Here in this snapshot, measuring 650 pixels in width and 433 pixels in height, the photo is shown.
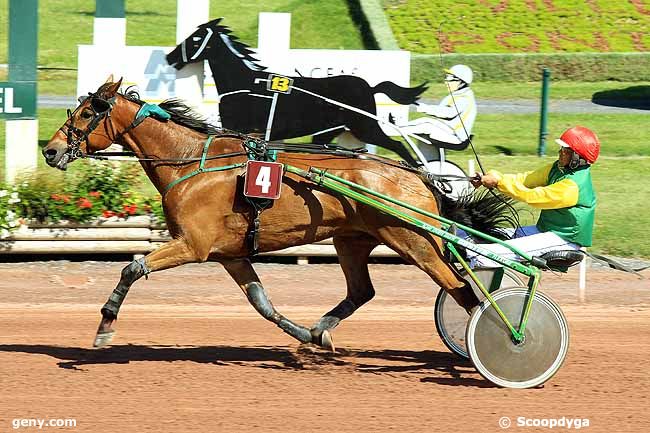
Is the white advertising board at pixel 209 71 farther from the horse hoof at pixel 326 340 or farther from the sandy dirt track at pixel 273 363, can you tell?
the horse hoof at pixel 326 340

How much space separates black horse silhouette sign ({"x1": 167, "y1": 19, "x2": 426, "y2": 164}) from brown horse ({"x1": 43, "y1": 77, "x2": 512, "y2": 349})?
446 cm

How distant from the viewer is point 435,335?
7645 millimetres

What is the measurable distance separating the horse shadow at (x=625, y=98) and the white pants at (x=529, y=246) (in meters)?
12.3

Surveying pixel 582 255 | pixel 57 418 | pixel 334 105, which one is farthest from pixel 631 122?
pixel 57 418

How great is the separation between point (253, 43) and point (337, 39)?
1861mm

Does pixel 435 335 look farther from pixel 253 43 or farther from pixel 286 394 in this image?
pixel 253 43

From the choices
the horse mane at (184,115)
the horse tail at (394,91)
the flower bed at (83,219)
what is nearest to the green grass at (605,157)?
the flower bed at (83,219)

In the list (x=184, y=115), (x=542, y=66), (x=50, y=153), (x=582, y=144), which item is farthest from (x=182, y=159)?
(x=542, y=66)

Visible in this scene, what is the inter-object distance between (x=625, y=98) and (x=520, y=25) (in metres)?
5.46

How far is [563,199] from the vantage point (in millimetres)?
6035

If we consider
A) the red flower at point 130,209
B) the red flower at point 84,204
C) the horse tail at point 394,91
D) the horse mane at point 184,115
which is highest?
the horse mane at point 184,115

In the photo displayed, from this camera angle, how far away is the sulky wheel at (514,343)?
613 cm

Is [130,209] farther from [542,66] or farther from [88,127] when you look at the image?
[542,66]

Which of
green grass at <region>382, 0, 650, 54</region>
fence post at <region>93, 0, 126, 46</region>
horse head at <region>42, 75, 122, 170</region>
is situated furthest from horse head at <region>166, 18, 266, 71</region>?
green grass at <region>382, 0, 650, 54</region>
